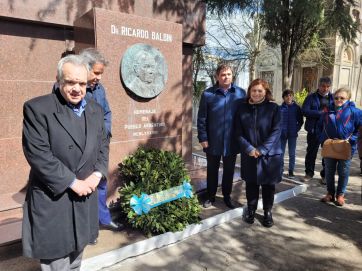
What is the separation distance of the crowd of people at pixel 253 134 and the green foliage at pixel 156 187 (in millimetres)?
632

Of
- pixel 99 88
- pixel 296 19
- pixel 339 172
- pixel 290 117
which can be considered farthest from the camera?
pixel 296 19

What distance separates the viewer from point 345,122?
4.32 metres

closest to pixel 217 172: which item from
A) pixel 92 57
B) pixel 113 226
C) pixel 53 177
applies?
pixel 113 226

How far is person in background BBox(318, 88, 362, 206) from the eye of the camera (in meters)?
4.28

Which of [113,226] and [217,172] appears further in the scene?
[217,172]

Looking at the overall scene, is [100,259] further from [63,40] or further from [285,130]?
[285,130]

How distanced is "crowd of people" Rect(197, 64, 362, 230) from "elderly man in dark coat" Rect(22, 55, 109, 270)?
2.14m

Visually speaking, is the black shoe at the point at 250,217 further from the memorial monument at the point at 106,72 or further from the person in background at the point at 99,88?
the person in background at the point at 99,88

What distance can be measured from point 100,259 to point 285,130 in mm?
4035

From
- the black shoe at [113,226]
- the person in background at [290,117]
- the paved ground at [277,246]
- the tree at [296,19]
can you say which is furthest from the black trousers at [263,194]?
the tree at [296,19]

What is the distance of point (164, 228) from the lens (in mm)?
3418

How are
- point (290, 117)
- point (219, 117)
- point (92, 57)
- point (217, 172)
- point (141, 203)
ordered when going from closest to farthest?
point (92, 57) < point (141, 203) < point (219, 117) < point (217, 172) < point (290, 117)

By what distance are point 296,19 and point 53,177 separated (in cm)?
722

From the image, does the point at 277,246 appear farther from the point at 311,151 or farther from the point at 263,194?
the point at 311,151
